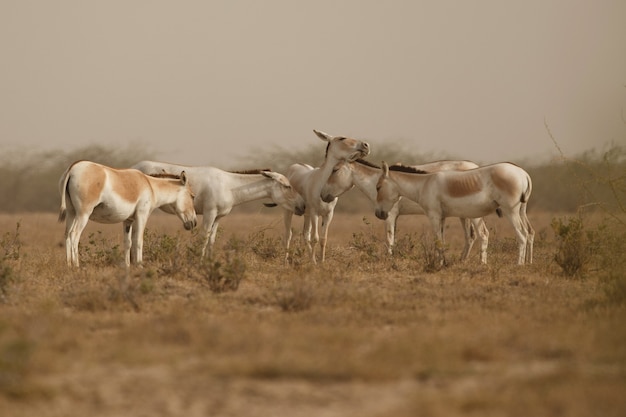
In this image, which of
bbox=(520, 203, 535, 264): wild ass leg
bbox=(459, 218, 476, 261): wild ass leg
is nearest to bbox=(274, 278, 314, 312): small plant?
bbox=(459, 218, 476, 261): wild ass leg

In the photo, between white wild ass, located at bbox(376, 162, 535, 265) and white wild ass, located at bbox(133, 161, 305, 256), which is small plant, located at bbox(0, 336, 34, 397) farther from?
white wild ass, located at bbox(376, 162, 535, 265)

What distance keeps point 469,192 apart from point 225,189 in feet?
13.9

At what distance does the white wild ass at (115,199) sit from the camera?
13281 millimetres

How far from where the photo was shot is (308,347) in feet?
25.4

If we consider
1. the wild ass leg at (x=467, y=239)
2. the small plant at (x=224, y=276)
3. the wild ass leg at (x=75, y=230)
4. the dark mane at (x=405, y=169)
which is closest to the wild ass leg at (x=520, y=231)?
the wild ass leg at (x=467, y=239)

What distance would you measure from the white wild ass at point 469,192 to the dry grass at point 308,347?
2.21m

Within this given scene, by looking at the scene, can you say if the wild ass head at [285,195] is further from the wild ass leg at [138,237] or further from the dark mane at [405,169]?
the wild ass leg at [138,237]

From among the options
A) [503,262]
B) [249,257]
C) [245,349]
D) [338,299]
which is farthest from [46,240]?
[245,349]

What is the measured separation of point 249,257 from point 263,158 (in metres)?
35.8

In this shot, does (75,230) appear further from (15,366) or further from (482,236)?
(482,236)

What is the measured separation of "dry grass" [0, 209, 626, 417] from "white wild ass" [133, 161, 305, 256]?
257 centimetres

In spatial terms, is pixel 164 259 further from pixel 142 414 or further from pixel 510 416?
pixel 510 416

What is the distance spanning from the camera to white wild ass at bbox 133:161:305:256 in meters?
15.4

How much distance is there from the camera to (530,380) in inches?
265
